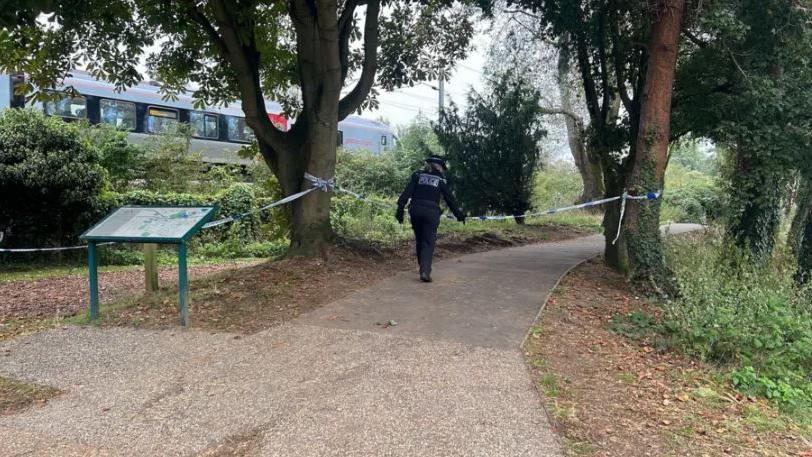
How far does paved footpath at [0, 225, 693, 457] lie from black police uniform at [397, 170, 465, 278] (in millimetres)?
1203

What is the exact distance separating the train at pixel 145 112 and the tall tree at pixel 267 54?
5154mm

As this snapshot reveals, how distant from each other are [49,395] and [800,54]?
30.9 ft

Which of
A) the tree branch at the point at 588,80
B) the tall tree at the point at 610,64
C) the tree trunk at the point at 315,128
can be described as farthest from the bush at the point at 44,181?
the tree branch at the point at 588,80

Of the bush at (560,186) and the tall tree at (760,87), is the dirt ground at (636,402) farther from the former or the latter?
the bush at (560,186)

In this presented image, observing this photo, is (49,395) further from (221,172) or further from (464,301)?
(221,172)

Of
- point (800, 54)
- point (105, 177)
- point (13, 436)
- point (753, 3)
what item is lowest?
point (13, 436)

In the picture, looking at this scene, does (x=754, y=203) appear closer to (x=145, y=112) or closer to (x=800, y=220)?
(x=800, y=220)

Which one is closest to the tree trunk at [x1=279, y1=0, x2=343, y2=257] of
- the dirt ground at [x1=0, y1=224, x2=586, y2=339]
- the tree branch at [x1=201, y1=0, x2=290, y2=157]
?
the dirt ground at [x1=0, y1=224, x2=586, y2=339]

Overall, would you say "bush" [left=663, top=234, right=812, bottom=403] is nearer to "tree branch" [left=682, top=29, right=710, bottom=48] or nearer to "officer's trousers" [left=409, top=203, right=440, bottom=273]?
"officer's trousers" [left=409, top=203, right=440, bottom=273]

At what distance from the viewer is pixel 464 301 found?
6.95 metres

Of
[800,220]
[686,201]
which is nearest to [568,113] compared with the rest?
[686,201]

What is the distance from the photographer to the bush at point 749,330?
17.8 ft

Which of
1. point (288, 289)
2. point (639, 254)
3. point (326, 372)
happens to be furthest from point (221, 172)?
point (326, 372)

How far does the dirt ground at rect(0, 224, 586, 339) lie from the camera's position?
6.41 metres
